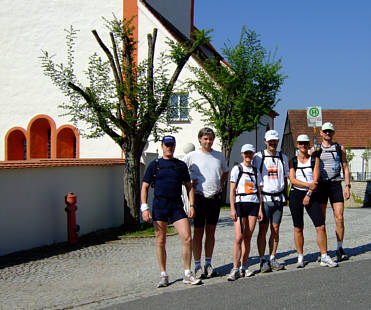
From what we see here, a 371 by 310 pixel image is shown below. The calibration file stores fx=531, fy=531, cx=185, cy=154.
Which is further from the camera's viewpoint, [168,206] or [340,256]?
[340,256]

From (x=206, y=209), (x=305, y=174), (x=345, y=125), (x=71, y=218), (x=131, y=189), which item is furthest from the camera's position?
(x=345, y=125)

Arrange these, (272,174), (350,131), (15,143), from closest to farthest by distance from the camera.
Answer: (272,174) → (15,143) → (350,131)

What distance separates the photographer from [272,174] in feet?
23.3

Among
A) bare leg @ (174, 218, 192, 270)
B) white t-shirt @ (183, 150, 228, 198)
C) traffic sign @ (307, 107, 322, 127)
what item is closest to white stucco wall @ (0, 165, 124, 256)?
white t-shirt @ (183, 150, 228, 198)

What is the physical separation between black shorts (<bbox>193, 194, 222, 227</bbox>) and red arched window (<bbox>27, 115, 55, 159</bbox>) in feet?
54.1

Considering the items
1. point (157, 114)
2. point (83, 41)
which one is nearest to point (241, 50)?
point (83, 41)

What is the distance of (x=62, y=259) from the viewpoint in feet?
29.1

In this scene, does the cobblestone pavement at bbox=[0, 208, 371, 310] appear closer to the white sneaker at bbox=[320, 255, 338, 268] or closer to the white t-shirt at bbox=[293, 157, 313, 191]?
the white sneaker at bbox=[320, 255, 338, 268]

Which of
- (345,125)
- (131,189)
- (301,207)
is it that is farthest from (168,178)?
(345,125)

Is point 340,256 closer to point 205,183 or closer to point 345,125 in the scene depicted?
point 205,183

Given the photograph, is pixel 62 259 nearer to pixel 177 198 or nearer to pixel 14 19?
pixel 177 198

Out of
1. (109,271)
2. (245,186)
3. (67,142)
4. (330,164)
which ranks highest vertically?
(67,142)

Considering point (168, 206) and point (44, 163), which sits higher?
point (44, 163)

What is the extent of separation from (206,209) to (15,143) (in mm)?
17931
